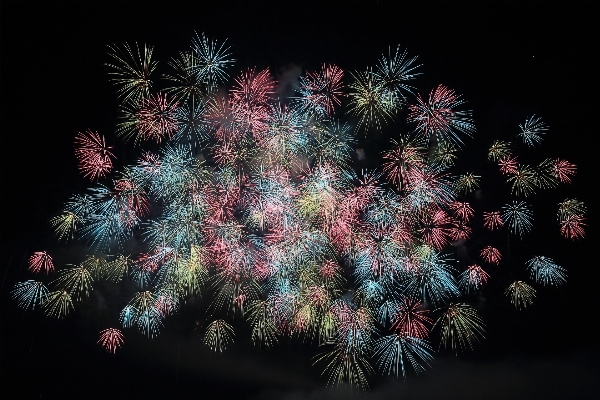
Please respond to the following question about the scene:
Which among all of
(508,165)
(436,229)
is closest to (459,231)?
(436,229)

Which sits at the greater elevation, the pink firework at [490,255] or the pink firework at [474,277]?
the pink firework at [490,255]

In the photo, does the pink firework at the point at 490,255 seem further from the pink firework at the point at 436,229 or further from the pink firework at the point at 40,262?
the pink firework at the point at 40,262

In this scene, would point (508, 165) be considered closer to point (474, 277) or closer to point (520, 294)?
point (474, 277)

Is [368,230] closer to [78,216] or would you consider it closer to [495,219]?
[495,219]

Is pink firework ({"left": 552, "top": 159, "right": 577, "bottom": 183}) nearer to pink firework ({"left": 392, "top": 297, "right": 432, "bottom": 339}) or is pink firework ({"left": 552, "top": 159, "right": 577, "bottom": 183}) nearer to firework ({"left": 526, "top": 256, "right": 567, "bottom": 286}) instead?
firework ({"left": 526, "top": 256, "right": 567, "bottom": 286})

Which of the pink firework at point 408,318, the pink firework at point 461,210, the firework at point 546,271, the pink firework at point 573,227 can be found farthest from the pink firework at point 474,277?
the pink firework at point 573,227
